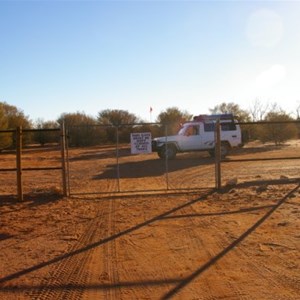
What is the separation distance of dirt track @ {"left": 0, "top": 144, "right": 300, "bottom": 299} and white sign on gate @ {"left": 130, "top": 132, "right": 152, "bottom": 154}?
2.07m

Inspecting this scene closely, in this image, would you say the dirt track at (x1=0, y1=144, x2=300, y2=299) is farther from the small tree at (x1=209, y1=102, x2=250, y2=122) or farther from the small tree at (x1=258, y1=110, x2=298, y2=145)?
the small tree at (x1=209, y1=102, x2=250, y2=122)

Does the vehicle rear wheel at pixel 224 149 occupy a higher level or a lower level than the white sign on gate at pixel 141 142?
lower

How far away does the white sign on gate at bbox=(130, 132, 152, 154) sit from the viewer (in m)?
13.3

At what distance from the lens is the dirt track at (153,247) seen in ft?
17.6

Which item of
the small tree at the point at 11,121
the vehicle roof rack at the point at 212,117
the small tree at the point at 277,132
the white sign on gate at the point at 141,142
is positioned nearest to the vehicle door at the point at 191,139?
the vehicle roof rack at the point at 212,117

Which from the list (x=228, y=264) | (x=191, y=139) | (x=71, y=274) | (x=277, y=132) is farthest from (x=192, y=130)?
(x=71, y=274)

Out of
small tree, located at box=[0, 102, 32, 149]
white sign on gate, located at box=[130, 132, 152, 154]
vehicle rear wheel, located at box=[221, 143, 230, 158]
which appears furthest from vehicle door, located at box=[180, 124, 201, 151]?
small tree, located at box=[0, 102, 32, 149]

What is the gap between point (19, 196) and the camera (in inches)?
461

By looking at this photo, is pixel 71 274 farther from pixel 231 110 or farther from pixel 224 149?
pixel 231 110

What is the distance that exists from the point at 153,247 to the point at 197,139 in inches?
752

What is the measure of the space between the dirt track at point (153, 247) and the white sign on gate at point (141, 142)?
81.3 inches

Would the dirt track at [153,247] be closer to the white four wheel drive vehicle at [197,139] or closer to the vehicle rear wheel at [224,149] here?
the white four wheel drive vehicle at [197,139]

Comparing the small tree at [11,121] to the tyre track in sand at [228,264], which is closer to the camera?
the tyre track in sand at [228,264]

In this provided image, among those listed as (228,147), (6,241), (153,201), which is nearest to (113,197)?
(153,201)
